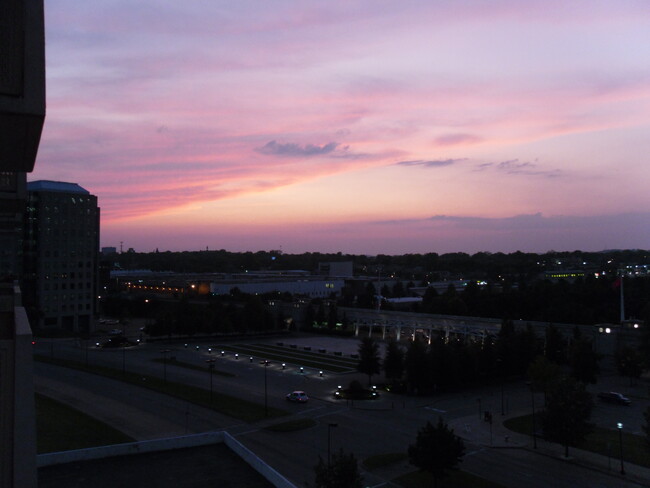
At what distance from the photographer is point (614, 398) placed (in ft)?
107

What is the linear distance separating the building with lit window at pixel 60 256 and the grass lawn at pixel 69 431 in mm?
42024

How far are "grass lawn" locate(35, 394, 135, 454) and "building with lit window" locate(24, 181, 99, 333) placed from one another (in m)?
42.0

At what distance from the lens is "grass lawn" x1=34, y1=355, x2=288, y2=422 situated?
96.2ft

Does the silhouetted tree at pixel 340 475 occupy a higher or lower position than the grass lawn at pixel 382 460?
higher

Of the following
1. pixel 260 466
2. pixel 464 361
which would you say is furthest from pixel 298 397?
pixel 260 466

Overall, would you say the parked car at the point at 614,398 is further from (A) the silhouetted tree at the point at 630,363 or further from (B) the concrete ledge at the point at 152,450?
(B) the concrete ledge at the point at 152,450

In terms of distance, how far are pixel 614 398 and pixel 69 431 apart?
30.8 meters

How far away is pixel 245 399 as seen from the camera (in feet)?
107

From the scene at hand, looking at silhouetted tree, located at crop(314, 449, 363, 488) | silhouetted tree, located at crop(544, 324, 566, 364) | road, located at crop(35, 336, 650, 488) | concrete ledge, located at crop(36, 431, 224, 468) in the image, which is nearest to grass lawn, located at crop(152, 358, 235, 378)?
road, located at crop(35, 336, 650, 488)

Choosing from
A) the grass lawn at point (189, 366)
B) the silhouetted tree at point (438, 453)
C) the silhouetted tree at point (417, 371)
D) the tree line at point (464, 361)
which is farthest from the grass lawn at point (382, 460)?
the grass lawn at point (189, 366)

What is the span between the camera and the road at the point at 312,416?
21.6 metres

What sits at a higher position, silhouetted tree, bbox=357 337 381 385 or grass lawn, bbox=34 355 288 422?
silhouetted tree, bbox=357 337 381 385

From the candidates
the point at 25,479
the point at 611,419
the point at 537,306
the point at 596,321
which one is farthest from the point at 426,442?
the point at 537,306

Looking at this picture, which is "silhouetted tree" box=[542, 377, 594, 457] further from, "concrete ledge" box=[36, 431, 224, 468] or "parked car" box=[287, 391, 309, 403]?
"concrete ledge" box=[36, 431, 224, 468]
